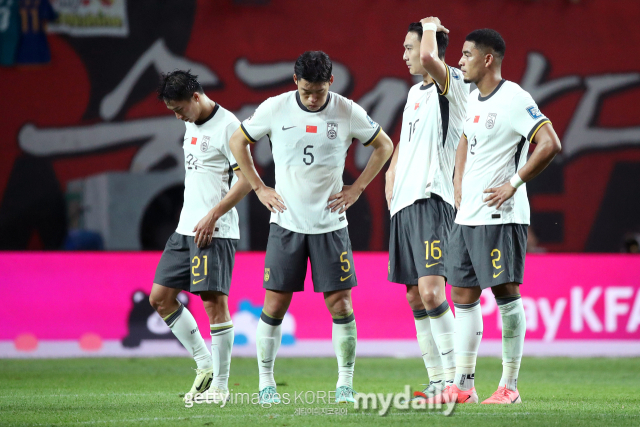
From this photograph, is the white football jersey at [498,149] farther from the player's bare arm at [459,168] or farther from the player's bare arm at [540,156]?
the player's bare arm at [459,168]

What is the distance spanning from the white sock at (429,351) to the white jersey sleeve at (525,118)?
54.2 inches

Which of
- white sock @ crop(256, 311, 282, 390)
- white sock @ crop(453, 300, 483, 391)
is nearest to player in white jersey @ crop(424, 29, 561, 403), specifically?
white sock @ crop(453, 300, 483, 391)

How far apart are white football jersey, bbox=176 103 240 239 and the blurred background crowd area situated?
6392mm

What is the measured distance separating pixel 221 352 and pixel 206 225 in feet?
2.83

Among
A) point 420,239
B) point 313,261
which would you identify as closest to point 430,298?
point 420,239

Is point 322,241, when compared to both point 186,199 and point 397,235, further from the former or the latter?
point 186,199

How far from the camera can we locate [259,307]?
29.0ft

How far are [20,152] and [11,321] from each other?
14.3ft

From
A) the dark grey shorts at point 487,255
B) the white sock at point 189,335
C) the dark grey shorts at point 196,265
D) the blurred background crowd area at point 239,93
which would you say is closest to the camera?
the dark grey shorts at point 487,255

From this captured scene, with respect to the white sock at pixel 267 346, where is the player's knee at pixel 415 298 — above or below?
above

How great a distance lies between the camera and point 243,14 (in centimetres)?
1254

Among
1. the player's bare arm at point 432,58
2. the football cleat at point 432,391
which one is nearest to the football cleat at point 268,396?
the football cleat at point 432,391

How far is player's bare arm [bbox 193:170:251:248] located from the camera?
5418 millimetres

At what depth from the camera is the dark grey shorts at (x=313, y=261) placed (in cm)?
498
